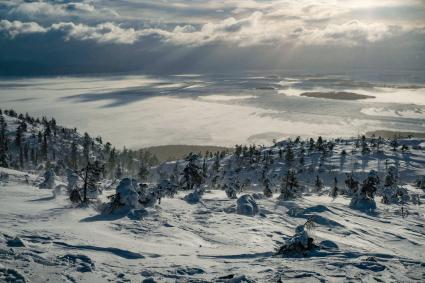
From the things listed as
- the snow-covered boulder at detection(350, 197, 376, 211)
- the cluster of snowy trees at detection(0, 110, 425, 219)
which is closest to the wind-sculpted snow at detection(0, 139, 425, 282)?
the snow-covered boulder at detection(350, 197, 376, 211)

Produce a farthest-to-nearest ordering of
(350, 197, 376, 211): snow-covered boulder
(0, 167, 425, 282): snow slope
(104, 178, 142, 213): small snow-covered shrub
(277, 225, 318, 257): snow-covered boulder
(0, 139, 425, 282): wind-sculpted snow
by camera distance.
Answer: (350, 197, 376, 211): snow-covered boulder
(104, 178, 142, 213): small snow-covered shrub
(277, 225, 318, 257): snow-covered boulder
(0, 139, 425, 282): wind-sculpted snow
(0, 167, 425, 282): snow slope

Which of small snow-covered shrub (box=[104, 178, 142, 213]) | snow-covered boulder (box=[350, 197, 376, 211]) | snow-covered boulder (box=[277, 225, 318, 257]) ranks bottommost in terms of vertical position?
snow-covered boulder (box=[350, 197, 376, 211])

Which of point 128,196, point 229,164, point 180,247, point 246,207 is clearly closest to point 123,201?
point 128,196

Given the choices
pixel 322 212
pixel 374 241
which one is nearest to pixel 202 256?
pixel 374 241

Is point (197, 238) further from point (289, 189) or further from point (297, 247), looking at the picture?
point (289, 189)

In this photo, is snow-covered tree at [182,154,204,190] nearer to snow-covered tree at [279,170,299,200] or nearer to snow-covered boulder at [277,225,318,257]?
snow-covered tree at [279,170,299,200]

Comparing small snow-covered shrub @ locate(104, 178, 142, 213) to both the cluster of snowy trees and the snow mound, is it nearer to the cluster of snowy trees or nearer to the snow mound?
the snow mound

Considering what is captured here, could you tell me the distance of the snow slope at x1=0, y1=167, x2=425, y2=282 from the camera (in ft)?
80.9

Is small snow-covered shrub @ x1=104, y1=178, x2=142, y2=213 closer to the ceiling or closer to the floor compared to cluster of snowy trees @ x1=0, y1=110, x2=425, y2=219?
closer to the ceiling

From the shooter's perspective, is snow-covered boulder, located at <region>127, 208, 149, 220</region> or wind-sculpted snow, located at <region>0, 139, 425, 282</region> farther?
snow-covered boulder, located at <region>127, 208, 149, 220</region>

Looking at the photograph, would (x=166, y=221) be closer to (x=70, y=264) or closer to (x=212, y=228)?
(x=212, y=228)

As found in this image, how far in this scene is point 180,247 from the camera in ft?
107

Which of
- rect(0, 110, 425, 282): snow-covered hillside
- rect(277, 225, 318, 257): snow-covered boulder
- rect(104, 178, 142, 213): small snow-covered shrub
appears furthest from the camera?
rect(104, 178, 142, 213): small snow-covered shrub

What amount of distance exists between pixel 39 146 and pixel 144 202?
510 ft
